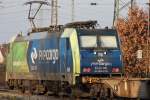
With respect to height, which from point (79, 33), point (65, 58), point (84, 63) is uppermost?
point (79, 33)

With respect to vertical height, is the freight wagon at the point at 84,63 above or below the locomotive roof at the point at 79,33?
below

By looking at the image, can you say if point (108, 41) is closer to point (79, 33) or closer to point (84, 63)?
point (79, 33)

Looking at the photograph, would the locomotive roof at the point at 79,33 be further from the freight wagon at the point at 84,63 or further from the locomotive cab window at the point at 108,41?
the locomotive cab window at the point at 108,41

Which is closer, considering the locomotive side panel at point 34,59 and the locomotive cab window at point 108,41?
the locomotive cab window at point 108,41

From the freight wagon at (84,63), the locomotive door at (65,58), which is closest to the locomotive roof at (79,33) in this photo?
the freight wagon at (84,63)

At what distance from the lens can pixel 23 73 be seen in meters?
32.8

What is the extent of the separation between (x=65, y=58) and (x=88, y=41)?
1368mm

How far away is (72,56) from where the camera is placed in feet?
87.2

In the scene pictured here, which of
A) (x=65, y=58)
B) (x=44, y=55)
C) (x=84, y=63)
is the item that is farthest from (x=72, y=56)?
(x=44, y=55)

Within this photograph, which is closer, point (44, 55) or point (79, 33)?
point (79, 33)

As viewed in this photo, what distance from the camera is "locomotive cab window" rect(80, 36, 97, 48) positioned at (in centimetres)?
2684

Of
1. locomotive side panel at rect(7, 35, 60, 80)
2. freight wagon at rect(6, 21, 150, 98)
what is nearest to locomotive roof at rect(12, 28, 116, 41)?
freight wagon at rect(6, 21, 150, 98)

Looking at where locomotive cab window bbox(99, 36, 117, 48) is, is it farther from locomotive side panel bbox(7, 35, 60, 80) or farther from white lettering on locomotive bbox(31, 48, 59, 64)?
white lettering on locomotive bbox(31, 48, 59, 64)

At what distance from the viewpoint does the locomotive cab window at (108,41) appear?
27234 mm
